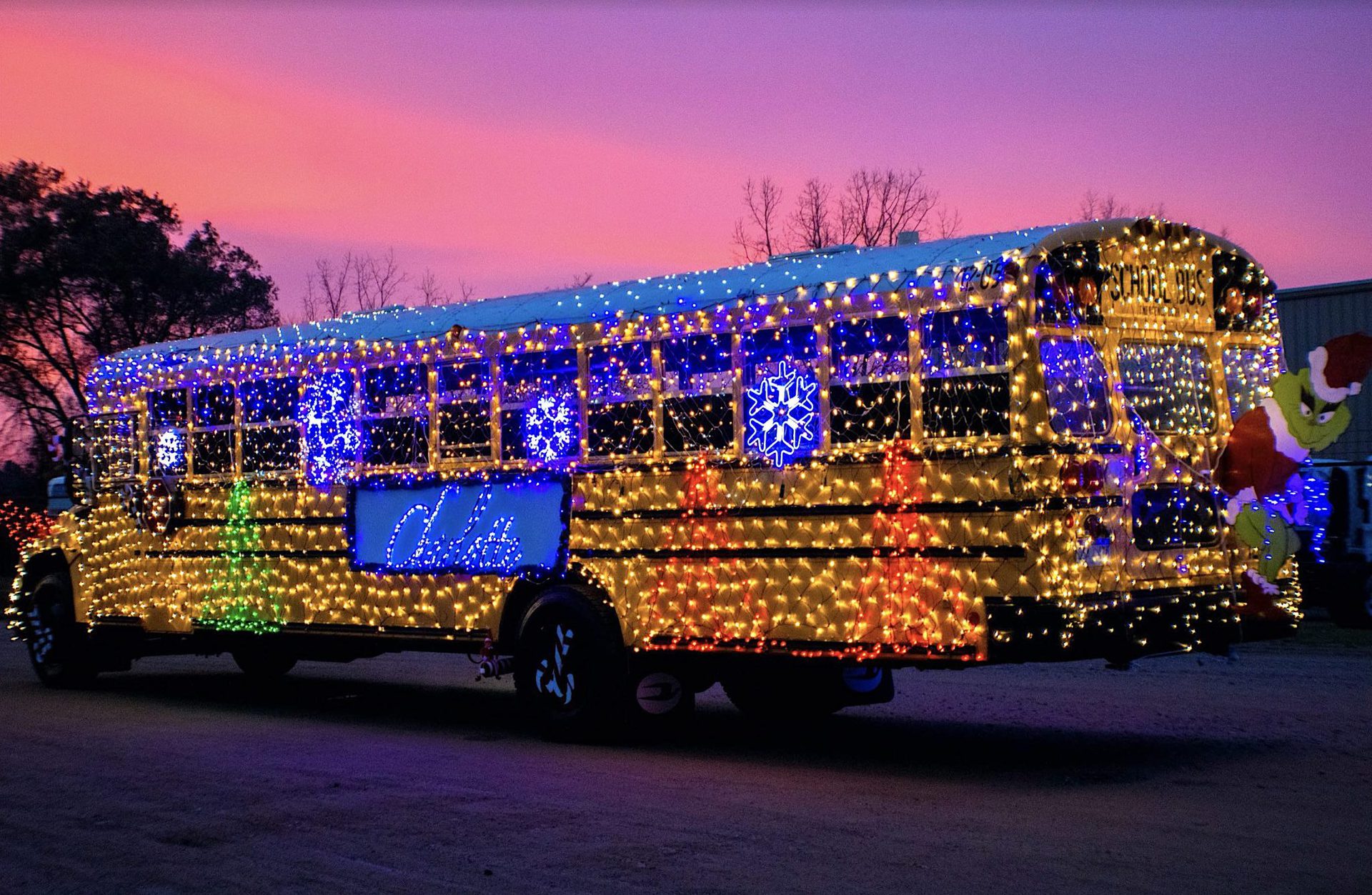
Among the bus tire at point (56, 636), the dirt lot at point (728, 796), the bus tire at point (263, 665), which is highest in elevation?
the bus tire at point (56, 636)

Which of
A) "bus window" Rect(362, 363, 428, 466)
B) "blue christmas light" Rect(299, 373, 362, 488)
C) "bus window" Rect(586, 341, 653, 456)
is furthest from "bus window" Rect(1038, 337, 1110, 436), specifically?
"blue christmas light" Rect(299, 373, 362, 488)

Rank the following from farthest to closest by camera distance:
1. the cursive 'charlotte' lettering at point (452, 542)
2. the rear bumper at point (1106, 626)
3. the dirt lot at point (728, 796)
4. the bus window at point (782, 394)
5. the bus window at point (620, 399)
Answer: the cursive 'charlotte' lettering at point (452, 542) < the bus window at point (620, 399) < the bus window at point (782, 394) < the rear bumper at point (1106, 626) < the dirt lot at point (728, 796)

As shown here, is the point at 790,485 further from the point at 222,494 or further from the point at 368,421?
the point at 222,494

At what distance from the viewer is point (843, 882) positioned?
6.85m

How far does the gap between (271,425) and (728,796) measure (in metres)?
6.16

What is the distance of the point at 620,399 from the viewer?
1120 cm

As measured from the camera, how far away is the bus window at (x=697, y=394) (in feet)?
34.6

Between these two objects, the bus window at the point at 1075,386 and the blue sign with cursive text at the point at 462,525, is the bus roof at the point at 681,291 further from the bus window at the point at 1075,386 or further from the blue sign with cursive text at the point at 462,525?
the blue sign with cursive text at the point at 462,525

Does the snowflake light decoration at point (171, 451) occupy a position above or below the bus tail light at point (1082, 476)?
above

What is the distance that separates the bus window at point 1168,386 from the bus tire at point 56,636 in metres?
9.94

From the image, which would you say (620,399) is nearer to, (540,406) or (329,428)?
(540,406)

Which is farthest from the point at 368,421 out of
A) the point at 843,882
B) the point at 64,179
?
the point at 64,179

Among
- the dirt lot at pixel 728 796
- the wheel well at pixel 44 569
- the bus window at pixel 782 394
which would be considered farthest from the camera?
the wheel well at pixel 44 569

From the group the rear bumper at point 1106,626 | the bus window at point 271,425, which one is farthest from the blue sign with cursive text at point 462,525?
the rear bumper at point 1106,626
